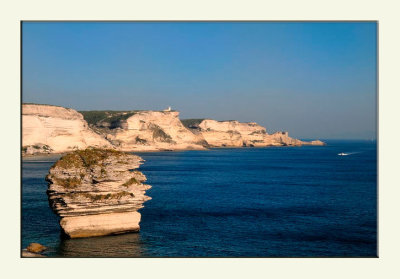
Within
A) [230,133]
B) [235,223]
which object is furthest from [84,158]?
[230,133]

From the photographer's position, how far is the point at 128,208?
23469 millimetres

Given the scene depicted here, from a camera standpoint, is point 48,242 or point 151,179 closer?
point 48,242

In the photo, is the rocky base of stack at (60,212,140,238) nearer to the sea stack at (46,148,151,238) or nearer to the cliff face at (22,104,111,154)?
the sea stack at (46,148,151,238)

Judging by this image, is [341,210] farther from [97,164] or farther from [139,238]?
[97,164]

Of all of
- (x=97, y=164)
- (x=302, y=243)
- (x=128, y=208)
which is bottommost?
(x=302, y=243)

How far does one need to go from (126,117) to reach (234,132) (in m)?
61.9

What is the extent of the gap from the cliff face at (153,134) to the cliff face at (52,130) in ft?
65.4

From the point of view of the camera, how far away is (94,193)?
74.1 ft

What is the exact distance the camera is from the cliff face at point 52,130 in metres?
89.8

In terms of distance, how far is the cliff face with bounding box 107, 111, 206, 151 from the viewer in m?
128

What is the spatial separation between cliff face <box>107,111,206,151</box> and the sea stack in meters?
96.3

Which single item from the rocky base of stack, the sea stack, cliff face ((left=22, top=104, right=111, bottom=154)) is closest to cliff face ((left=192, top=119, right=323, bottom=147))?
cliff face ((left=22, top=104, right=111, bottom=154))
